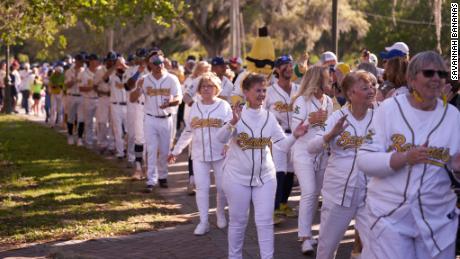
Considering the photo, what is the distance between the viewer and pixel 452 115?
16.3 feet

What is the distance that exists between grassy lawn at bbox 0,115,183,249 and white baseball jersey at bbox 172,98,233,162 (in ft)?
3.52

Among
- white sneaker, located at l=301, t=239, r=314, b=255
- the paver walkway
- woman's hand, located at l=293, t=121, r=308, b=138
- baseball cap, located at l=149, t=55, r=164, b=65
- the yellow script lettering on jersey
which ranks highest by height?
baseball cap, located at l=149, t=55, r=164, b=65

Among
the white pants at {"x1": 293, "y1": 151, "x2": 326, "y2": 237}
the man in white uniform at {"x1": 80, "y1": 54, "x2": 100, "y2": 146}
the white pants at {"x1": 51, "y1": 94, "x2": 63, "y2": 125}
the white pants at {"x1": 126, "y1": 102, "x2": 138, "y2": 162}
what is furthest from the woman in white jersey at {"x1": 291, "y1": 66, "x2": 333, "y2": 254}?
the white pants at {"x1": 51, "y1": 94, "x2": 63, "y2": 125}

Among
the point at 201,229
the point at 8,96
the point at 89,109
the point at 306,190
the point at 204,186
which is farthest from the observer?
the point at 8,96

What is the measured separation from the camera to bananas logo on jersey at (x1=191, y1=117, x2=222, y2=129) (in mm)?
9789

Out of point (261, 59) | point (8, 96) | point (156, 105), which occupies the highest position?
point (261, 59)

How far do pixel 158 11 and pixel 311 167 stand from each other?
8508 mm

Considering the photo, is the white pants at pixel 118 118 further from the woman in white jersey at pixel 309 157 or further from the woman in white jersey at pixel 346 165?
the woman in white jersey at pixel 346 165

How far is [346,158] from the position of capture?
711 cm

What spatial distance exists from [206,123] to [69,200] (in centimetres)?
319

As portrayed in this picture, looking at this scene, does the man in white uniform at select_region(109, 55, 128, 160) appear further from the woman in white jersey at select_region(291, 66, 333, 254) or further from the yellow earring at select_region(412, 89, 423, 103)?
the yellow earring at select_region(412, 89, 423, 103)

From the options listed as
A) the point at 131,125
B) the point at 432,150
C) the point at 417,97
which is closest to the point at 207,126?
the point at 417,97

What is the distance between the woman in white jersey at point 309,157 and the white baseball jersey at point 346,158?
1168 millimetres

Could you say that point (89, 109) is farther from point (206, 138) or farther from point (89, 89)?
point (206, 138)
